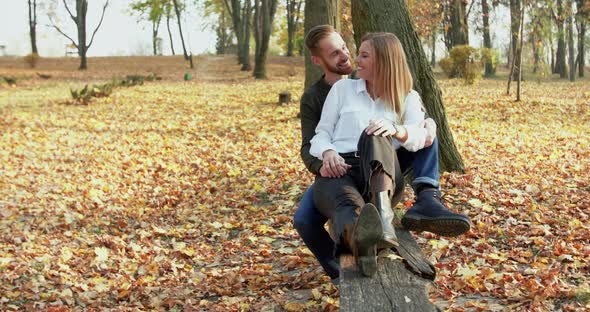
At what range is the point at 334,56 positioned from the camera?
4152mm

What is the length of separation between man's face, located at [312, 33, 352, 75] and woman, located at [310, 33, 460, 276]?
0.30 m

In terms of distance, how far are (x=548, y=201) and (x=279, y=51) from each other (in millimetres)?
59644

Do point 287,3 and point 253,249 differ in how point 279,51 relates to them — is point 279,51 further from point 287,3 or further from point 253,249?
point 253,249

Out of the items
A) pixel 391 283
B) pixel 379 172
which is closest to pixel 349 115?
pixel 379 172

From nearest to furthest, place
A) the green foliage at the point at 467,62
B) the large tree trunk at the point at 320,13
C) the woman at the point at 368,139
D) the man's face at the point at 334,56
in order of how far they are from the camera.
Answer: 1. the woman at the point at 368,139
2. the man's face at the point at 334,56
3. the large tree trunk at the point at 320,13
4. the green foliage at the point at 467,62

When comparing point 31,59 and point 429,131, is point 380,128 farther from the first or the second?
point 31,59

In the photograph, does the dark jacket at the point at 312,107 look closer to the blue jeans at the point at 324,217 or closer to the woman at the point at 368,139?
the woman at the point at 368,139

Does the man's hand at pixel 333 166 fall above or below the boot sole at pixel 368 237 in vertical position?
above

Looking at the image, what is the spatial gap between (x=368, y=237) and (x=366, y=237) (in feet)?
0.03

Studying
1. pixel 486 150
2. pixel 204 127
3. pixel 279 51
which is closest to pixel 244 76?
pixel 204 127

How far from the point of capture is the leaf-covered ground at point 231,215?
178 inches

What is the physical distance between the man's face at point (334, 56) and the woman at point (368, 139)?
0.97ft

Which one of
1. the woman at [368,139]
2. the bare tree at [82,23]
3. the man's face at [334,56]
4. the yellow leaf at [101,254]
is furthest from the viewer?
the bare tree at [82,23]

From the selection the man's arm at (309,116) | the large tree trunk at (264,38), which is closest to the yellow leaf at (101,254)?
the man's arm at (309,116)
